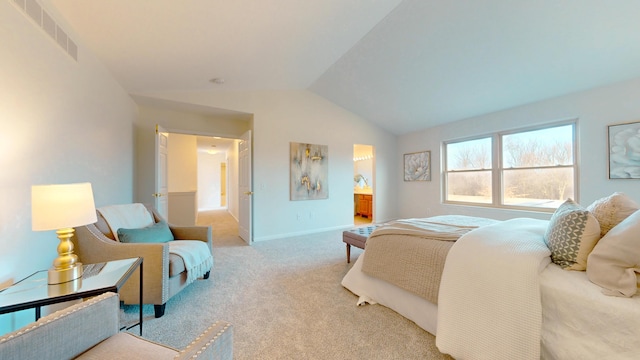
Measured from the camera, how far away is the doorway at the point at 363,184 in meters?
6.59

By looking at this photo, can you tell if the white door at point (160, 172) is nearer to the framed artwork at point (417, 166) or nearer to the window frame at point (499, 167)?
the framed artwork at point (417, 166)

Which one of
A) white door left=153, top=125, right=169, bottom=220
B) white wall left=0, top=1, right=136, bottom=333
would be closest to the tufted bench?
white wall left=0, top=1, right=136, bottom=333

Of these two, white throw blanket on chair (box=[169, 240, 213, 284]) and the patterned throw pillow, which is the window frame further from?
white throw blanket on chair (box=[169, 240, 213, 284])

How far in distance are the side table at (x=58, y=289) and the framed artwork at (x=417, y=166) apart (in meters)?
5.42

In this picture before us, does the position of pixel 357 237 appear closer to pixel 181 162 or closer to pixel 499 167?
pixel 499 167

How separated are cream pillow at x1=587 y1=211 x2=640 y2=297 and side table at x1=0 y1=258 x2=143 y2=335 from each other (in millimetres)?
2453

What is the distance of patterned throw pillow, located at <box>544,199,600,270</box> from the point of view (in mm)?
1253

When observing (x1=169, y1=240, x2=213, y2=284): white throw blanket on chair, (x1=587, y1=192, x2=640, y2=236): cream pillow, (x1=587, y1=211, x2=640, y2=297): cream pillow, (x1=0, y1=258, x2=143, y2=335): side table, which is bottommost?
(x1=169, y1=240, x2=213, y2=284): white throw blanket on chair

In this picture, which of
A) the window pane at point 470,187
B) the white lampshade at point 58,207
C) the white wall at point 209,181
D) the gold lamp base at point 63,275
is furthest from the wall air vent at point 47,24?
the white wall at point 209,181

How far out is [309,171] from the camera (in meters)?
4.83

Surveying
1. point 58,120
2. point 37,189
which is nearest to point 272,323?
point 37,189

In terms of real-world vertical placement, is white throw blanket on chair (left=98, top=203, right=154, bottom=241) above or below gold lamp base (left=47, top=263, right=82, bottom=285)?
above

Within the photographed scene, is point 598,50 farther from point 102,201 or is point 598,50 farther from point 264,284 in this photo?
point 102,201

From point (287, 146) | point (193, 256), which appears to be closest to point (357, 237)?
point (193, 256)
